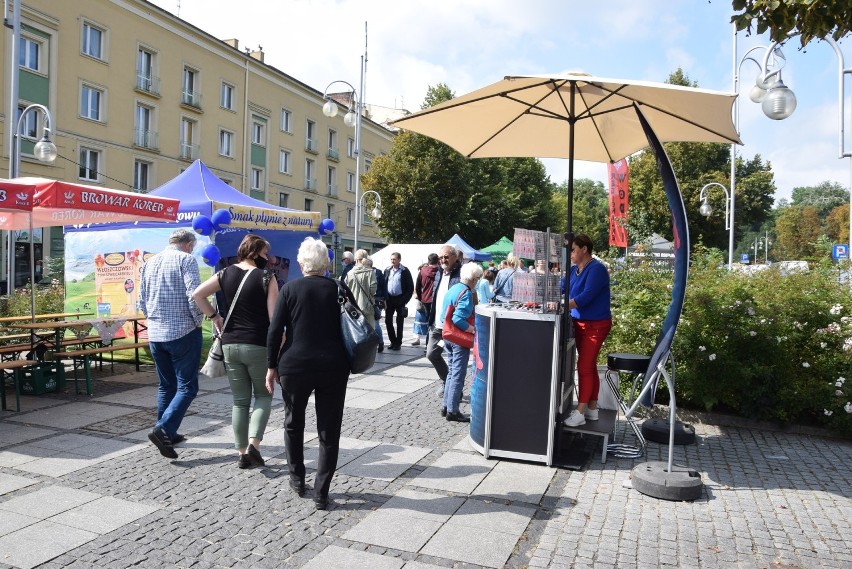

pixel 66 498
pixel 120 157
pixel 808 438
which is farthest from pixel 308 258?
pixel 120 157

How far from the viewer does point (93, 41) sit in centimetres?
2756

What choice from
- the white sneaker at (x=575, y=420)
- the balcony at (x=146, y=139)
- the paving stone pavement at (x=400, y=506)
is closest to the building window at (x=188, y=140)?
the balcony at (x=146, y=139)

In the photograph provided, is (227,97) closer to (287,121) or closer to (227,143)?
(227,143)

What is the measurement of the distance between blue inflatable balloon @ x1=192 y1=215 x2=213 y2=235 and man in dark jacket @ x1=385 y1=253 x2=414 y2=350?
368cm

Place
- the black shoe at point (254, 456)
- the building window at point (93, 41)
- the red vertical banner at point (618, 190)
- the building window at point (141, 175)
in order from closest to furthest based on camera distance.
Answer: the black shoe at point (254, 456), the red vertical banner at point (618, 190), the building window at point (93, 41), the building window at point (141, 175)

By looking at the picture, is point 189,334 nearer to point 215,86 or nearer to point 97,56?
point 97,56

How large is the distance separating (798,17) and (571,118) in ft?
7.55

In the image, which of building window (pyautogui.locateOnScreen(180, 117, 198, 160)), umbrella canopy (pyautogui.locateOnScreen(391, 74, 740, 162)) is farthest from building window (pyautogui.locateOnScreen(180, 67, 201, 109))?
umbrella canopy (pyautogui.locateOnScreen(391, 74, 740, 162))

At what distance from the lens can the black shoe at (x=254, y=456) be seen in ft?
16.8

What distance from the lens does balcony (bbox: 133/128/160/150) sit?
2998cm

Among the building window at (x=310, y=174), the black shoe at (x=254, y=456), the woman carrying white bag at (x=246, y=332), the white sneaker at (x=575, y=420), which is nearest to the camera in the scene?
the woman carrying white bag at (x=246, y=332)

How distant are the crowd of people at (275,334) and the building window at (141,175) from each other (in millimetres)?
27603

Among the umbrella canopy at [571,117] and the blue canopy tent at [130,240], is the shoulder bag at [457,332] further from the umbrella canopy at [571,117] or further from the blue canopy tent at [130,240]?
the blue canopy tent at [130,240]

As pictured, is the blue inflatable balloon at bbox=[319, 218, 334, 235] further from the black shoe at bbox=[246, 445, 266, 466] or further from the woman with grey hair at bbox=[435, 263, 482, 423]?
the black shoe at bbox=[246, 445, 266, 466]
